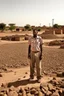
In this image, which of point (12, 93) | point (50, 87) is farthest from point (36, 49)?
point (12, 93)

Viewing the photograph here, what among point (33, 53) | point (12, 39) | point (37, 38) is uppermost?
point (37, 38)

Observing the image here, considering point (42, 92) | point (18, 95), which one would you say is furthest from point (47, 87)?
point (18, 95)

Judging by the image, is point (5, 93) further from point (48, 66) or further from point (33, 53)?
point (48, 66)

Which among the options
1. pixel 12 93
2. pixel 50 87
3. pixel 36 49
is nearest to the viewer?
pixel 12 93

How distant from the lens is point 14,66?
447 inches

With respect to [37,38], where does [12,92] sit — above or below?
below

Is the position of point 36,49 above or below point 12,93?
above

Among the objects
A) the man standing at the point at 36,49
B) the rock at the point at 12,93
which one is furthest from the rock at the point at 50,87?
the rock at the point at 12,93

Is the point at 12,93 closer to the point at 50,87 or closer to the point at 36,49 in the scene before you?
the point at 50,87

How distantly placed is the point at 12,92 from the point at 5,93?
226mm

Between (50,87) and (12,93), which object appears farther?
(50,87)

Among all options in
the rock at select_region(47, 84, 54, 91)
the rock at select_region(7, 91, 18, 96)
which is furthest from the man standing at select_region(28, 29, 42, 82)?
the rock at select_region(7, 91, 18, 96)

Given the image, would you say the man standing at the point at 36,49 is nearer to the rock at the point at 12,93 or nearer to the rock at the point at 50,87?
the rock at the point at 50,87

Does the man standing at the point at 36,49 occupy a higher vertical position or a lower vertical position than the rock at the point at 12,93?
higher
